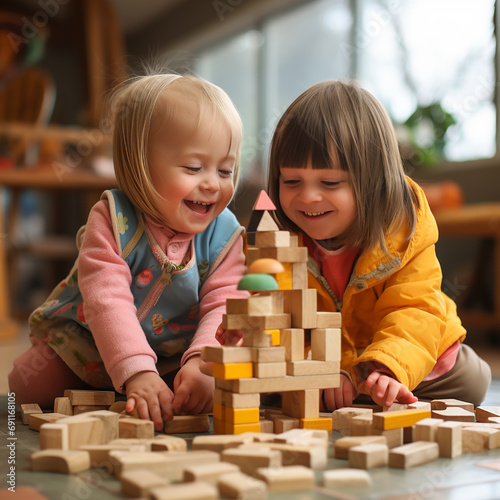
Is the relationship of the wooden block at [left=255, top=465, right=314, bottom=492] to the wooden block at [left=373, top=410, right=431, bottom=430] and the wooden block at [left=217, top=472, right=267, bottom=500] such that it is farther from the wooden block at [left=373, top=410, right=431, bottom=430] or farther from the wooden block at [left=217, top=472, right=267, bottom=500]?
the wooden block at [left=373, top=410, right=431, bottom=430]

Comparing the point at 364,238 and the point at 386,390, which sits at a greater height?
the point at 364,238

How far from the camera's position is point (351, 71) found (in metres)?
3.42

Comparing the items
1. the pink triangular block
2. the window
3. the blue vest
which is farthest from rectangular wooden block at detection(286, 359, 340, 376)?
the window

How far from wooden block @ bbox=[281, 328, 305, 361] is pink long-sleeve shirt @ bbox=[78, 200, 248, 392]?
214 mm

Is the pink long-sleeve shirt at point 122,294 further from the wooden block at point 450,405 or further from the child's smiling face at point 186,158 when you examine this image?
A: the wooden block at point 450,405

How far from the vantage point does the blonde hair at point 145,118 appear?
1.05 m

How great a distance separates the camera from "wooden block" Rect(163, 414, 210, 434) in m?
0.88

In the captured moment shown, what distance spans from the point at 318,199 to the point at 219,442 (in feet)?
1.41

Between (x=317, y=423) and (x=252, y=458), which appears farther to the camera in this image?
(x=317, y=423)

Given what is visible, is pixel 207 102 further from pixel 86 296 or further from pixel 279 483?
pixel 279 483

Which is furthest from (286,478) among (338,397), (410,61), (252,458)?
(410,61)

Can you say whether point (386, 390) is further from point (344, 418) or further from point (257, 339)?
point (257, 339)

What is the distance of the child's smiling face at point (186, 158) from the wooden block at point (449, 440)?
0.51 metres

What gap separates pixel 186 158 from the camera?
1.04 m
